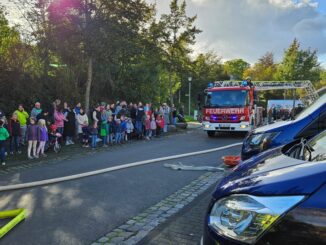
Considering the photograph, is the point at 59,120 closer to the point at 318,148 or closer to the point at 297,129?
the point at 297,129

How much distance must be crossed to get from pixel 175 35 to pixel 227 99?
14268 mm

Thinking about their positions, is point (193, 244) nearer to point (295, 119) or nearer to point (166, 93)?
point (295, 119)

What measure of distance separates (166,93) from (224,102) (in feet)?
71.3

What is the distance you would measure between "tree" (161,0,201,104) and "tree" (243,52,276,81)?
145 feet

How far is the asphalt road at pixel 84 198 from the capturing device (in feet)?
16.0

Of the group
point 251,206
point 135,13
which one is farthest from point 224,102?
point 251,206

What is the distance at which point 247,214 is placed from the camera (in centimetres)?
214

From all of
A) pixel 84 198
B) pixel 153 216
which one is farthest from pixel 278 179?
pixel 84 198

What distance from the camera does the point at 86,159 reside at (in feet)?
37.3

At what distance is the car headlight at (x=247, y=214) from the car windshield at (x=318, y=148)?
68 centimetres

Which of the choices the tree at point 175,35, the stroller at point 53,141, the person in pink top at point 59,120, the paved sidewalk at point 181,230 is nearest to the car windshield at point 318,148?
the paved sidewalk at point 181,230

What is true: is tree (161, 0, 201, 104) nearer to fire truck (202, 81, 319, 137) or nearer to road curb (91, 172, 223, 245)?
fire truck (202, 81, 319, 137)

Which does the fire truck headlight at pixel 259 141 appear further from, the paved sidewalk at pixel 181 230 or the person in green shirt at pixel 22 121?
the person in green shirt at pixel 22 121

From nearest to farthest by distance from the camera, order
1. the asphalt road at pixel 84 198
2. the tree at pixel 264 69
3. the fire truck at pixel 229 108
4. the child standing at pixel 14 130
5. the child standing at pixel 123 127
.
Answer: the asphalt road at pixel 84 198
the child standing at pixel 14 130
the child standing at pixel 123 127
the fire truck at pixel 229 108
the tree at pixel 264 69
